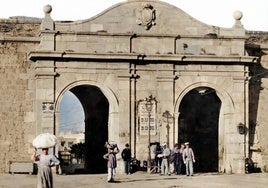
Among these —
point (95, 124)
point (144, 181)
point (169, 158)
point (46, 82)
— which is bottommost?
point (144, 181)

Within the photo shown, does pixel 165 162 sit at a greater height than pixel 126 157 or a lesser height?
lesser

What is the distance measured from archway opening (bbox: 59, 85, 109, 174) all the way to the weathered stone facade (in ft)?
14.9

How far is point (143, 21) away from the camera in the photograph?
25828mm

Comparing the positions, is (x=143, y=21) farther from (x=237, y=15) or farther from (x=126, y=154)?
(x=126, y=154)

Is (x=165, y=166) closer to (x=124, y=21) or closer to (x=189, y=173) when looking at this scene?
(x=189, y=173)

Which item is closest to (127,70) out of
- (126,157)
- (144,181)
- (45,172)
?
(126,157)

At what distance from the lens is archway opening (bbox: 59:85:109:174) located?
99.6 ft

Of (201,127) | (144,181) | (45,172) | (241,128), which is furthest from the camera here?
(201,127)

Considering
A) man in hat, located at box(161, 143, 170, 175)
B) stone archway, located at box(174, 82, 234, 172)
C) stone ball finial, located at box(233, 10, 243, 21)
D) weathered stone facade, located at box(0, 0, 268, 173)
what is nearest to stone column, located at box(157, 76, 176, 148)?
weathered stone facade, located at box(0, 0, 268, 173)

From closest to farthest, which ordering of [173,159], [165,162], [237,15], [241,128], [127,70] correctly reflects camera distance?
[165,162] < [173,159] < [127,70] < [241,128] < [237,15]

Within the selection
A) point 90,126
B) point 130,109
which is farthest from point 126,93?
point 90,126

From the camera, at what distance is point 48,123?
25000mm

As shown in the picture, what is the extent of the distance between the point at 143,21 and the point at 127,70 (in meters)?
1.96

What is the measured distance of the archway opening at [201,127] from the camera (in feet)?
101
